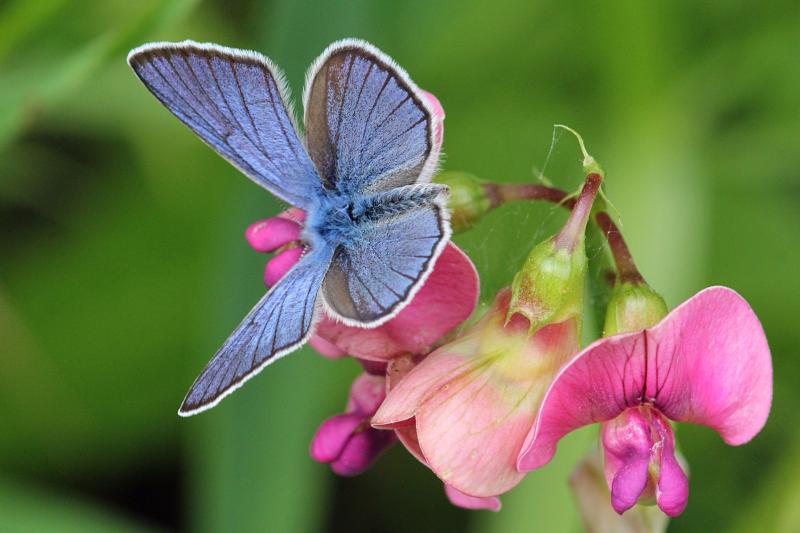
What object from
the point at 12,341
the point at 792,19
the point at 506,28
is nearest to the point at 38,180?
the point at 12,341

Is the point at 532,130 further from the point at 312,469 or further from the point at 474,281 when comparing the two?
the point at 474,281

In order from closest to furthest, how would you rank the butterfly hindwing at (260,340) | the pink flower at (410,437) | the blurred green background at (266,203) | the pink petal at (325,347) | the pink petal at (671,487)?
the butterfly hindwing at (260,340) < the pink petal at (671,487) < the pink flower at (410,437) < the pink petal at (325,347) < the blurred green background at (266,203)

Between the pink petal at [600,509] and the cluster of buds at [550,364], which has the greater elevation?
the cluster of buds at [550,364]

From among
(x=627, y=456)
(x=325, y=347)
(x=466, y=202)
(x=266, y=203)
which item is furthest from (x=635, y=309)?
(x=266, y=203)

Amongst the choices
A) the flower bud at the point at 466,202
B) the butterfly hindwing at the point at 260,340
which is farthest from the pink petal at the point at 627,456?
the butterfly hindwing at the point at 260,340

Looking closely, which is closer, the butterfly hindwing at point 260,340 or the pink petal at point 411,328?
the butterfly hindwing at point 260,340

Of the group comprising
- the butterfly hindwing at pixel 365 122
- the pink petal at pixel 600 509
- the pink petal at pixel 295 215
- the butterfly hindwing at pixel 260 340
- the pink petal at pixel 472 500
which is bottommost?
the pink petal at pixel 600 509

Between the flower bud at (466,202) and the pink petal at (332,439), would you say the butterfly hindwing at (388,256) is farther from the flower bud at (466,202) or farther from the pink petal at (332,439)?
the pink petal at (332,439)
